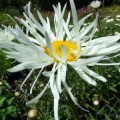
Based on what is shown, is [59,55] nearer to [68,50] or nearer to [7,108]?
[68,50]

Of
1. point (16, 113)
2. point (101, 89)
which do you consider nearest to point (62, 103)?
point (16, 113)

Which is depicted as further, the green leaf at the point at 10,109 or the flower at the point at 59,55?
the green leaf at the point at 10,109

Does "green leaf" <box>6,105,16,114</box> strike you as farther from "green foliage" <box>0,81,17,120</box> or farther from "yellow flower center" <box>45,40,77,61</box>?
"yellow flower center" <box>45,40,77,61</box>


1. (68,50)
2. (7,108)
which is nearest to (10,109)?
(7,108)

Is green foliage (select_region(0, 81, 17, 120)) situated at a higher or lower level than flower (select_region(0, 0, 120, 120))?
lower

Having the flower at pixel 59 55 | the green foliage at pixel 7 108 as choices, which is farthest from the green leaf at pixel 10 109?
the flower at pixel 59 55

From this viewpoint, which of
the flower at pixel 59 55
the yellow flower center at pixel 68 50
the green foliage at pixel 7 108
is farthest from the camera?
the green foliage at pixel 7 108

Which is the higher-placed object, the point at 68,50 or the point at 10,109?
the point at 68,50

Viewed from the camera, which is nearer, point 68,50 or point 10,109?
point 68,50

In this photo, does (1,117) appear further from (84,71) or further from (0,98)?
(84,71)

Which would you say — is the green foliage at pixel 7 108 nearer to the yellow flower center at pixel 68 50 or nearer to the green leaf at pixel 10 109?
the green leaf at pixel 10 109

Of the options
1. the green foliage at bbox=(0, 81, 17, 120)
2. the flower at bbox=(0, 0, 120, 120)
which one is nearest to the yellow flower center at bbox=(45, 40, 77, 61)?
the flower at bbox=(0, 0, 120, 120)
